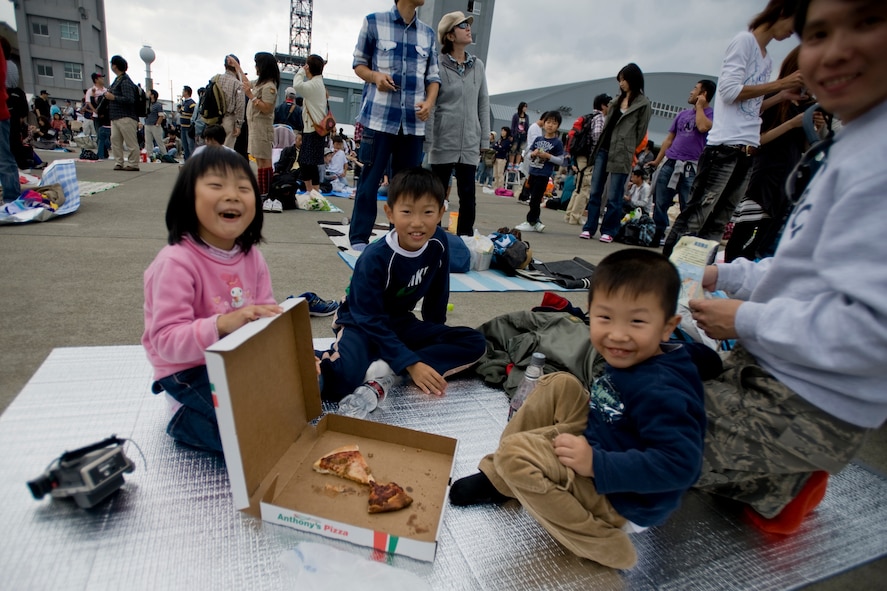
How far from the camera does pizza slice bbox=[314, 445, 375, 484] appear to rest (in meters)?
1.45

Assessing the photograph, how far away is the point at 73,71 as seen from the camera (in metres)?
29.7

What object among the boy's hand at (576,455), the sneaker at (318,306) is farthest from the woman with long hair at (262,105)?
the boy's hand at (576,455)

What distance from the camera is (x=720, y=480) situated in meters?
1.43

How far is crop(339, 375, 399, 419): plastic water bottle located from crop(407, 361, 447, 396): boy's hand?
0.15 m

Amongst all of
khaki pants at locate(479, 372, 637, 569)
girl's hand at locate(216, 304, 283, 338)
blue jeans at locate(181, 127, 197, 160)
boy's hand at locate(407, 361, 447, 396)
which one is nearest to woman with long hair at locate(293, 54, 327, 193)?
blue jeans at locate(181, 127, 197, 160)

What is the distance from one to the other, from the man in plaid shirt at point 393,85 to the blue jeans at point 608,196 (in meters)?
2.95

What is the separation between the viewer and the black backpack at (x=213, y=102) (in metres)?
5.59

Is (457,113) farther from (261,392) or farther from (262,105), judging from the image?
(261,392)

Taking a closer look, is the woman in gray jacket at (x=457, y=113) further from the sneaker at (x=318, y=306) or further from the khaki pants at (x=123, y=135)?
the khaki pants at (x=123, y=135)

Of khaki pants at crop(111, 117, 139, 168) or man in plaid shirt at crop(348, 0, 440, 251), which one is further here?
khaki pants at crop(111, 117, 139, 168)

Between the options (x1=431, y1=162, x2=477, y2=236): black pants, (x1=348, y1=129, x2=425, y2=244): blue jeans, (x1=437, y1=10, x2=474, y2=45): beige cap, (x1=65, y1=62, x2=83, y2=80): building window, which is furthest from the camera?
(x1=65, y1=62, x2=83, y2=80): building window

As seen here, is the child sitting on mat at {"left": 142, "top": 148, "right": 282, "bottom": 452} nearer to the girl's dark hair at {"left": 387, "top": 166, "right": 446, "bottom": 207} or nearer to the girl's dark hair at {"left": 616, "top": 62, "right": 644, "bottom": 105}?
the girl's dark hair at {"left": 387, "top": 166, "right": 446, "bottom": 207}

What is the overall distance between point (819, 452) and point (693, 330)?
1.07 meters

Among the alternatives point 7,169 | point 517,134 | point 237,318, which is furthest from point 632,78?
point 517,134
